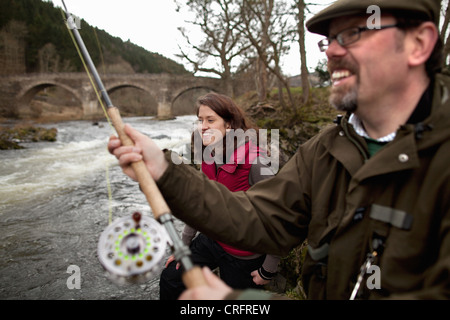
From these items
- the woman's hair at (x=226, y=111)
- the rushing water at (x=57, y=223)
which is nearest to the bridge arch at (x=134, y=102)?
the rushing water at (x=57, y=223)

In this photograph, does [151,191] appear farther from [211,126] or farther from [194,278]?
[211,126]

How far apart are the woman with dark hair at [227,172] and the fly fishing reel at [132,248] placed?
3.72 feet

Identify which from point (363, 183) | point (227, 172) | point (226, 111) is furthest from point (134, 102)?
point (363, 183)

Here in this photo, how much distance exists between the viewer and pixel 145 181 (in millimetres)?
1536

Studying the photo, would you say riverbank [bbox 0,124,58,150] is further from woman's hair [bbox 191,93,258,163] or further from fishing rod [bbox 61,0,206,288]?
A: fishing rod [bbox 61,0,206,288]

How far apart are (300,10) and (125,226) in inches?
387

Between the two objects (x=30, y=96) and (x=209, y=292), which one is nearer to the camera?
(x=209, y=292)

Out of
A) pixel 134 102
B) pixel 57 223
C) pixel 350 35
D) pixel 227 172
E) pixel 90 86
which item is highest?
pixel 90 86

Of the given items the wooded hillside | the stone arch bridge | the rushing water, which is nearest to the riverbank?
the rushing water

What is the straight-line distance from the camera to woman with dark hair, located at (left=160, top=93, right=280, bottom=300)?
2.72 metres

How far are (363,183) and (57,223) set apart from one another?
6078 millimetres

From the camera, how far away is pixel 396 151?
132cm
